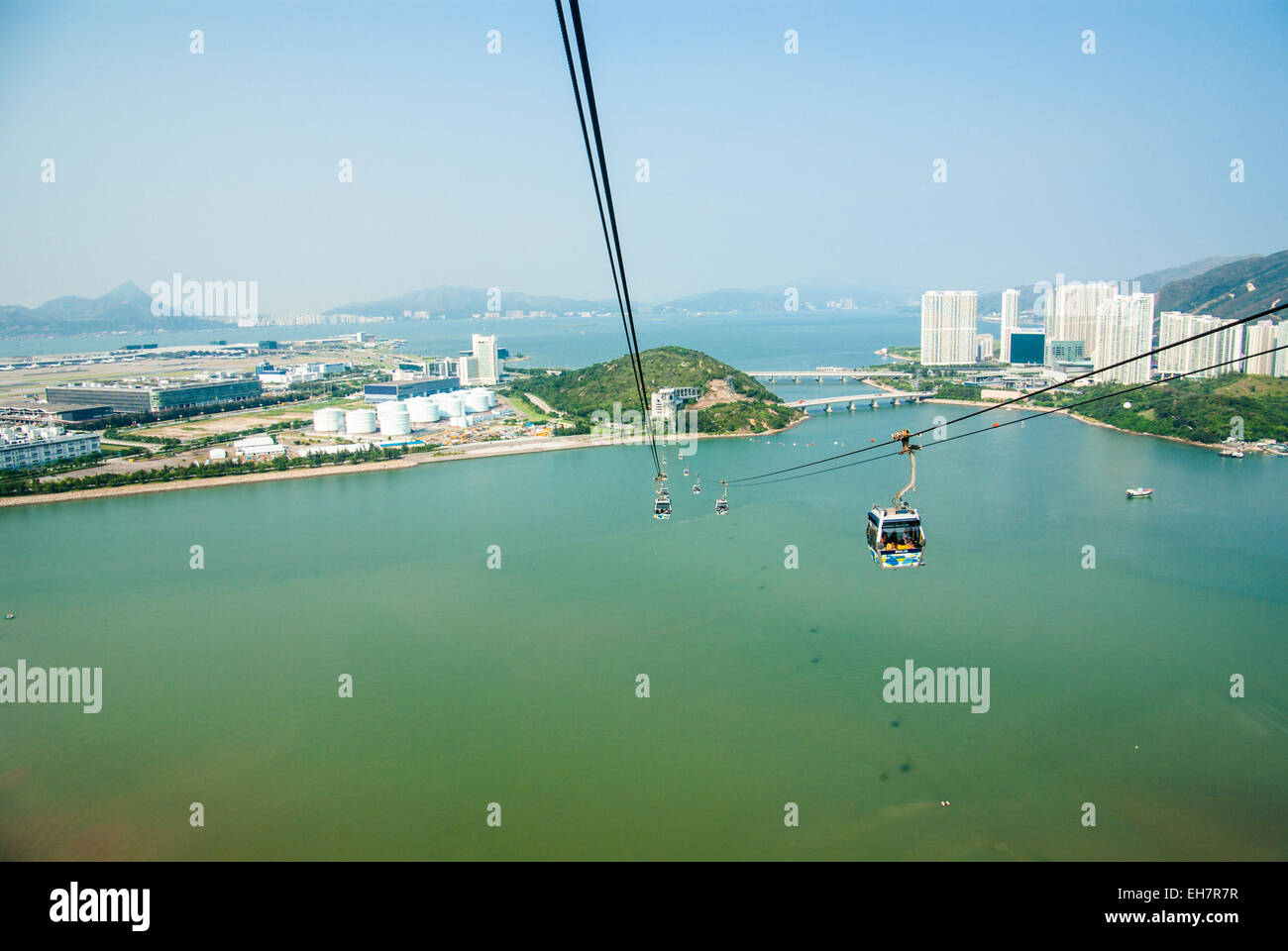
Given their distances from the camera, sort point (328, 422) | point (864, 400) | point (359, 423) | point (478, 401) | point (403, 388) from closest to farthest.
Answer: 1. point (359, 423)
2. point (328, 422)
3. point (478, 401)
4. point (864, 400)
5. point (403, 388)

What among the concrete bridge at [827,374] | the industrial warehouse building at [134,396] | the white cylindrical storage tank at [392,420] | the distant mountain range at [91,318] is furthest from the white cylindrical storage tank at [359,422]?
the distant mountain range at [91,318]

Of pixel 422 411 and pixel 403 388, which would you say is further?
pixel 403 388

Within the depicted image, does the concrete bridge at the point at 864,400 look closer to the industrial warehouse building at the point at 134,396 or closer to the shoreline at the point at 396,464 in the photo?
the shoreline at the point at 396,464

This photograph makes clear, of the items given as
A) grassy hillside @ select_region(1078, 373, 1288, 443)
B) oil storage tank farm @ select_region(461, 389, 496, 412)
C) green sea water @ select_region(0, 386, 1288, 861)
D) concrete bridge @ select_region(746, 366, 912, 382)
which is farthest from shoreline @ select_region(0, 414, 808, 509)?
grassy hillside @ select_region(1078, 373, 1288, 443)

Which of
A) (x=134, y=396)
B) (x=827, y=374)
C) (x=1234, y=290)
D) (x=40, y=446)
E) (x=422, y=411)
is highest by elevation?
(x=1234, y=290)

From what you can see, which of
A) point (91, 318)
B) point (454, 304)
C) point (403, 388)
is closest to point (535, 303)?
point (454, 304)

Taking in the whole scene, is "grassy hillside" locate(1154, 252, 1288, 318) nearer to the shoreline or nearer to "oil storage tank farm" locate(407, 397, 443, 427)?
the shoreline

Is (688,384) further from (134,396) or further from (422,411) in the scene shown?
(134,396)

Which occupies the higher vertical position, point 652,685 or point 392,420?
point 392,420
